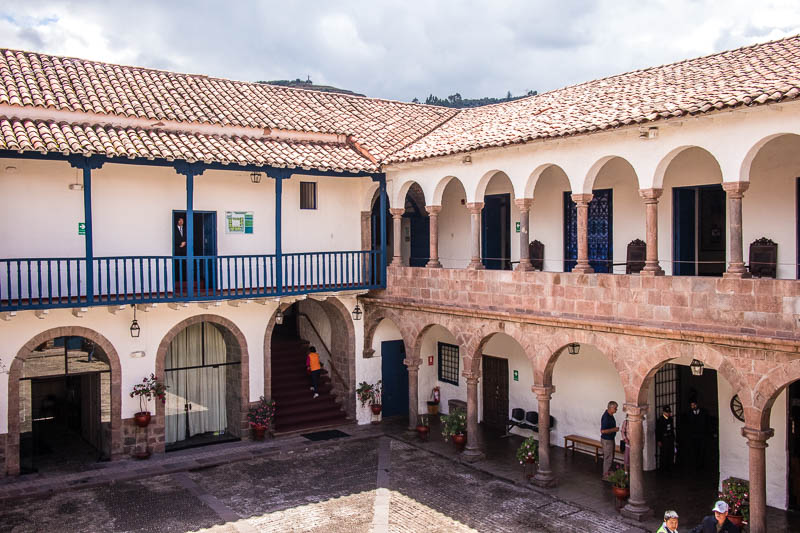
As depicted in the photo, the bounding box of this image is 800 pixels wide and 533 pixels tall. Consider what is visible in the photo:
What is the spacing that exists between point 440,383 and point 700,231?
28.2ft

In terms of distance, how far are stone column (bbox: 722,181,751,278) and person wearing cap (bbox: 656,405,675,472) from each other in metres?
4.55

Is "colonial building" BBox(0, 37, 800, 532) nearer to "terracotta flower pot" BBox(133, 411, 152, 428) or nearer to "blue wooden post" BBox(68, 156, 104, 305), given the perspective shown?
"blue wooden post" BBox(68, 156, 104, 305)

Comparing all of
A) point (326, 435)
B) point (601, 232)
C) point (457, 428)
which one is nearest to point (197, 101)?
point (326, 435)

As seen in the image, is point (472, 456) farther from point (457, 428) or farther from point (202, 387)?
point (202, 387)

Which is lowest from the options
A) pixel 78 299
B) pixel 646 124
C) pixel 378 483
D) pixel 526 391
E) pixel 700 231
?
pixel 378 483

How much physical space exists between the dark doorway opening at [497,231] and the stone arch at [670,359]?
6180 mm

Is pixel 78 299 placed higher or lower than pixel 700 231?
lower

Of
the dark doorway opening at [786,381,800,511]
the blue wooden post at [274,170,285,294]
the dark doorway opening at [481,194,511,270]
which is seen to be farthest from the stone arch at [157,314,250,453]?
the dark doorway opening at [786,381,800,511]

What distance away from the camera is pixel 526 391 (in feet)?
58.6

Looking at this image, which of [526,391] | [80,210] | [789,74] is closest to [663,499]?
[526,391]

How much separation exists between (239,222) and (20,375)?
228 inches

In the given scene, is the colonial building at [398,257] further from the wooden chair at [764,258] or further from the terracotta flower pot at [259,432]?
the terracotta flower pot at [259,432]

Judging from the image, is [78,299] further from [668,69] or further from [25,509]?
[668,69]

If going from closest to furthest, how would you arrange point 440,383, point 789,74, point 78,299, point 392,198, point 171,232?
point 789,74
point 78,299
point 171,232
point 392,198
point 440,383
